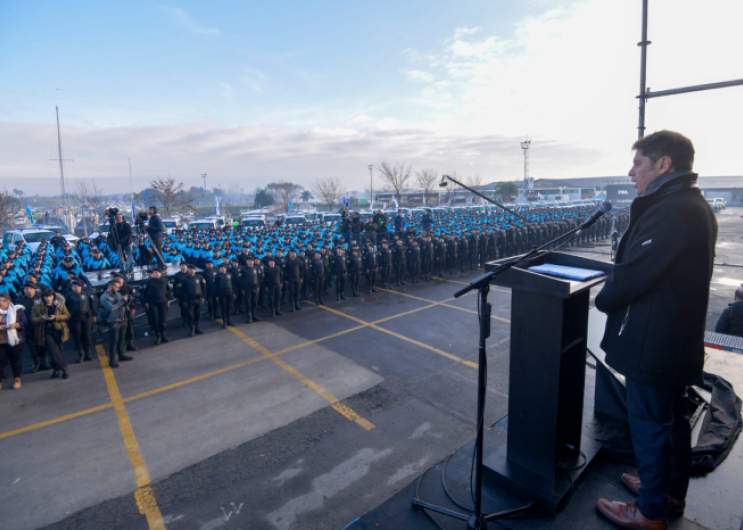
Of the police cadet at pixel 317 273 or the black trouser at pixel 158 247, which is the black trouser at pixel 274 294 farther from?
the black trouser at pixel 158 247

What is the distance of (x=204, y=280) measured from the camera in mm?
9594

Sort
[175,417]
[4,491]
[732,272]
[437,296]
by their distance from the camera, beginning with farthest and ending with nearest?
[732,272]
[437,296]
[175,417]
[4,491]

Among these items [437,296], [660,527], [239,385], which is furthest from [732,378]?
[437,296]

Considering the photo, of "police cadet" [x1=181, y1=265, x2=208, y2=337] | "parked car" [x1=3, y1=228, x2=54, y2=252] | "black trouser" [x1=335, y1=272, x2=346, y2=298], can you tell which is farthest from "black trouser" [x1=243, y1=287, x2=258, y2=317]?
"parked car" [x1=3, y1=228, x2=54, y2=252]

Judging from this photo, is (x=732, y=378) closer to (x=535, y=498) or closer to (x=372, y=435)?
(x=535, y=498)

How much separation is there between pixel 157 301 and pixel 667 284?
886 centimetres

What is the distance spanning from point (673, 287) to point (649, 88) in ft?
13.7

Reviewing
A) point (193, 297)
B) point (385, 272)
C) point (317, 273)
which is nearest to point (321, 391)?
point (193, 297)

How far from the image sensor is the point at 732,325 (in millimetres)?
5484

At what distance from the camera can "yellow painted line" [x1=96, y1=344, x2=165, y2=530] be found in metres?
3.60

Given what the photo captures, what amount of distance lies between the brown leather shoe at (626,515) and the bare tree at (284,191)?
60.1 meters

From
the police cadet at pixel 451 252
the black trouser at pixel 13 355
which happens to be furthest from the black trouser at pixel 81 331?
the police cadet at pixel 451 252

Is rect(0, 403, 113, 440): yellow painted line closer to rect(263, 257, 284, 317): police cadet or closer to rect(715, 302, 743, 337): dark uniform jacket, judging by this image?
rect(263, 257, 284, 317): police cadet

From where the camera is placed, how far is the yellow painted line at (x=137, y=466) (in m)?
3.60
